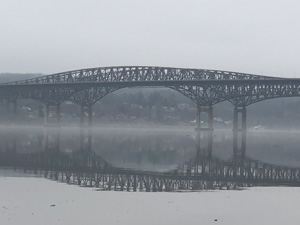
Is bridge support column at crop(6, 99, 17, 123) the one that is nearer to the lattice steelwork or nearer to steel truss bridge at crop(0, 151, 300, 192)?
the lattice steelwork

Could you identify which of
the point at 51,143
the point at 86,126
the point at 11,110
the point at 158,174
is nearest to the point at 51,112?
the point at 86,126

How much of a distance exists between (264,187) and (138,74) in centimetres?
12041

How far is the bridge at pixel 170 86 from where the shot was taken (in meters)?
119

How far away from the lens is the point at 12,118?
153750mm

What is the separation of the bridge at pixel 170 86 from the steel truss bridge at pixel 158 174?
84.7 meters

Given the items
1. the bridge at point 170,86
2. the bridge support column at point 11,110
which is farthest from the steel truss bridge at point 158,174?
the bridge support column at point 11,110

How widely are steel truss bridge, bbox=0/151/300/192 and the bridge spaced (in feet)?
278

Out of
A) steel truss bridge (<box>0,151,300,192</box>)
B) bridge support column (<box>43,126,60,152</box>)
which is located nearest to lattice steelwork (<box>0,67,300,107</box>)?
bridge support column (<box>43,126,60,152</box>)

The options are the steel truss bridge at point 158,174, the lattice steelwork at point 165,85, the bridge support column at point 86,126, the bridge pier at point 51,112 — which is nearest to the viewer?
the steel truss bridge at point 158,174

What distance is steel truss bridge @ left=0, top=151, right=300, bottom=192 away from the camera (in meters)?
21.2

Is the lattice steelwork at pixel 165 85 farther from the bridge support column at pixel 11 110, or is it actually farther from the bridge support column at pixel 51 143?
the bridge support column at pixel 51 143

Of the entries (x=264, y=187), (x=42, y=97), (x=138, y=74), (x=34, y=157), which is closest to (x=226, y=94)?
(x=138, y=74)

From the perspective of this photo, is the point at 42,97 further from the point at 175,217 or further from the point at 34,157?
the point at 175,217

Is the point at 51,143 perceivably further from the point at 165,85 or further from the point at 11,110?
the point at 11,110
